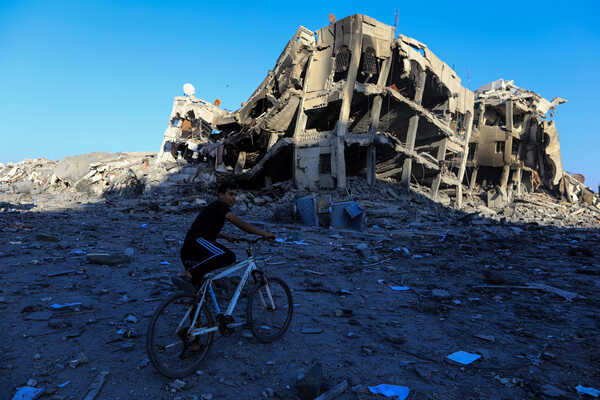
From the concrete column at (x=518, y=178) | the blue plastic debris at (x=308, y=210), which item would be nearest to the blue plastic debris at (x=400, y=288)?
the blue plastic debris at (x=308, y=210)

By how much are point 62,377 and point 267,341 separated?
1.72 m

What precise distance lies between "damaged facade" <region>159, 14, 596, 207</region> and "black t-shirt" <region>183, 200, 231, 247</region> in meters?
13.7

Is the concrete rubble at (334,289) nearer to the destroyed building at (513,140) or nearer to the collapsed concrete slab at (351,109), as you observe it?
the collapsed concrete slab at (351,109)

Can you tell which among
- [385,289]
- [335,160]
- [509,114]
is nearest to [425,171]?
[335,160]

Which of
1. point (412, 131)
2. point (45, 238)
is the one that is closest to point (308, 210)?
point (45, 238)

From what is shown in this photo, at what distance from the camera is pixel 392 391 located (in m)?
2.40

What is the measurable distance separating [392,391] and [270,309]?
4.67 ft

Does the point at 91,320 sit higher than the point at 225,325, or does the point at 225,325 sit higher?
the point at 225,325

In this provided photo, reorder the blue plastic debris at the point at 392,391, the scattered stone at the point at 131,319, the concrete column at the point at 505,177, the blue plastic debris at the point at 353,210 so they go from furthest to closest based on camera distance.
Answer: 1. the concrete column at the point at 505,177
2. the blue plastic debris at the point at 353,210
3. the scattered stone at the point at 131,319
4. the blue plastic debris at the point at 392,391

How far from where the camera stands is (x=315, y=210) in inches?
450

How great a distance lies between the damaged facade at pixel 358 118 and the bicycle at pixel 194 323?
13565mm

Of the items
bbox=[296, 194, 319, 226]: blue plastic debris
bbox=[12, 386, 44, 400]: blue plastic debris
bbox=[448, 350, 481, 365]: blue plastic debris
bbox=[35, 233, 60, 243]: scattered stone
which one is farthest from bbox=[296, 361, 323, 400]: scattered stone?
bbox=[296, 194, 319, 226]: blue plastic debris

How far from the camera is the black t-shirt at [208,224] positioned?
9.38 ft

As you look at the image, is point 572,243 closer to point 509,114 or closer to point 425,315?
point 425,315
